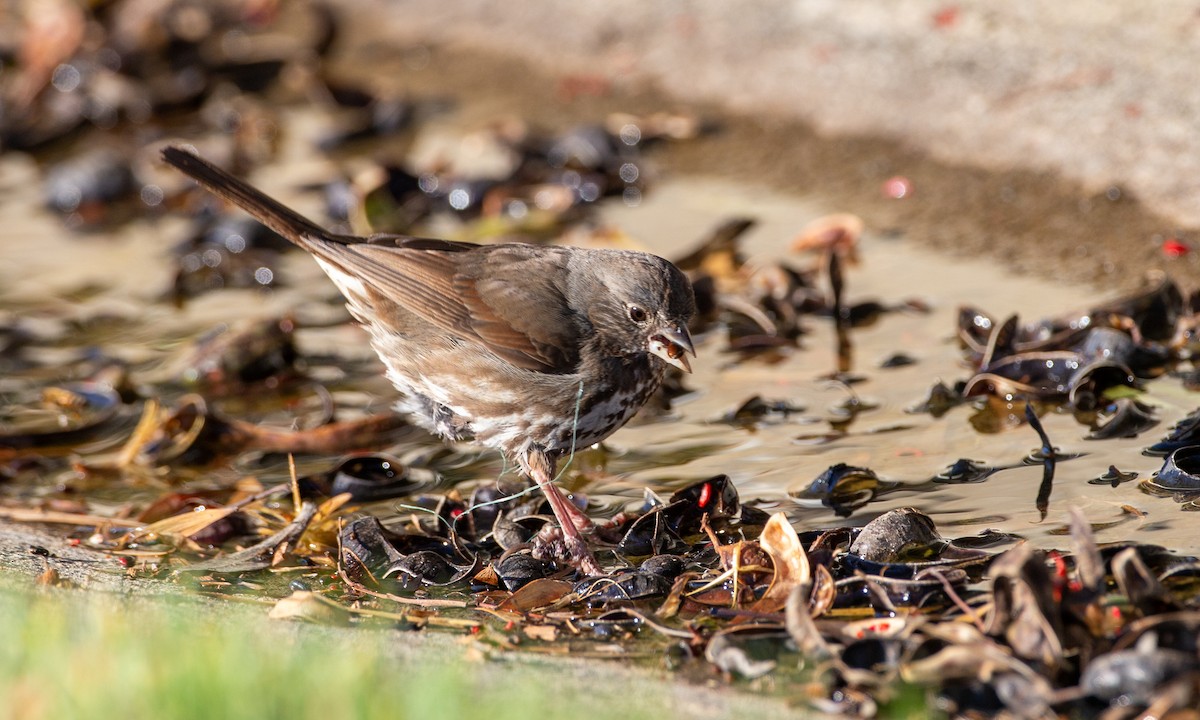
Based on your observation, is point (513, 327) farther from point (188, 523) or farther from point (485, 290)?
point (188, 523)

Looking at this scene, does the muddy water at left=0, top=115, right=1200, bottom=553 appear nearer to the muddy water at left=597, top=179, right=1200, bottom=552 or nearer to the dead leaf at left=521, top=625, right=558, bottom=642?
the muddy water at left=597, top=179, right=1200, bottom=552

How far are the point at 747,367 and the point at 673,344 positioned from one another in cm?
105

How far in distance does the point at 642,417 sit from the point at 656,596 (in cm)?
156

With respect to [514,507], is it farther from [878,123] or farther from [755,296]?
[878,123]

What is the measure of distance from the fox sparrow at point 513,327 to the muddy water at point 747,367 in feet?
1.12

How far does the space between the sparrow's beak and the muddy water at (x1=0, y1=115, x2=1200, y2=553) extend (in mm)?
409

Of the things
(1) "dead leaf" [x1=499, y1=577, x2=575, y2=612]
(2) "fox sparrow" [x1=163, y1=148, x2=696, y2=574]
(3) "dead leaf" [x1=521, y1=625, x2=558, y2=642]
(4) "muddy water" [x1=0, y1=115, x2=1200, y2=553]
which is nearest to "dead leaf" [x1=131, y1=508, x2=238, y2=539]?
(4) "muddy water" [x1=0, y1=115, x2=1200, y2=553]

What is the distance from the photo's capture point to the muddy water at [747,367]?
14.0 ft

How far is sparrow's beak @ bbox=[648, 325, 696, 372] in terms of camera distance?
461 centimetres

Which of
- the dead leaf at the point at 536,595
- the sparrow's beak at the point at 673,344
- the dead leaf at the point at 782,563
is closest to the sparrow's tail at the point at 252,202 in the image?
the sparrow's beak at the point at 673,344

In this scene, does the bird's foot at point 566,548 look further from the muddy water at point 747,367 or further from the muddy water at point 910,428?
the muddy water at point 910,428

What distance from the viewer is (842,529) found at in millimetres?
3945

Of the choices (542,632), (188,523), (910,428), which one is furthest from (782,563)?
(188,523)

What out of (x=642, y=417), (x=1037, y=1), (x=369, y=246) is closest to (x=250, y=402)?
(x=369, y=246)
